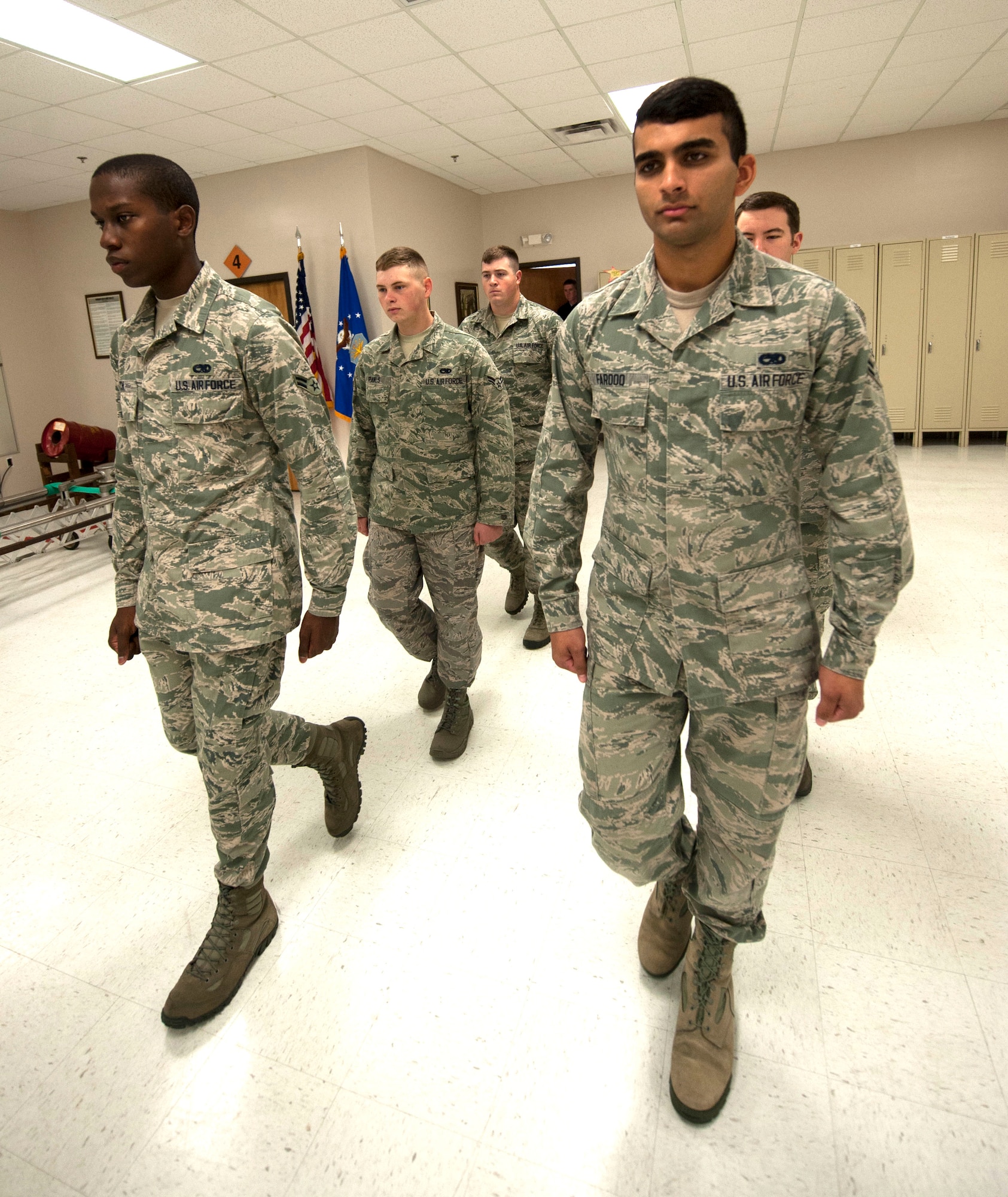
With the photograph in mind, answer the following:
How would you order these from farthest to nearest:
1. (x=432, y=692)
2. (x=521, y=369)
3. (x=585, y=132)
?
(x=585, y=132) → (x=521, y=369) → (x=432, y=692)

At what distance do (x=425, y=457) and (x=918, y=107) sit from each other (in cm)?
677

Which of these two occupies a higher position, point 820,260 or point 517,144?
point 517,144

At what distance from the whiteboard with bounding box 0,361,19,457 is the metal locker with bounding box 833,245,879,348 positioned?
27.7ft

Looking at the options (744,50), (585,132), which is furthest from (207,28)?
(585,132)

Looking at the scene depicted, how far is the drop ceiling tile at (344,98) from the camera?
15.8ft

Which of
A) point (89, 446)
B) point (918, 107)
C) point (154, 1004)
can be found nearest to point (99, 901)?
point (154, 1004)

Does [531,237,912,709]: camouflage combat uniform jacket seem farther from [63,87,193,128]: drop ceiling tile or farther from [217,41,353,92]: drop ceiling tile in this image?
[63,87,193,128]: drop ceiling tile

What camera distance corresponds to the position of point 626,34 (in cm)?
434

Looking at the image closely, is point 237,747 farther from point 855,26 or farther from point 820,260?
point 820,260

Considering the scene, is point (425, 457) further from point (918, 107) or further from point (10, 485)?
point (10, 485)

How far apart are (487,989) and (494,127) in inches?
251

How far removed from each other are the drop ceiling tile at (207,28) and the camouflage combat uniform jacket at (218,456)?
310cm

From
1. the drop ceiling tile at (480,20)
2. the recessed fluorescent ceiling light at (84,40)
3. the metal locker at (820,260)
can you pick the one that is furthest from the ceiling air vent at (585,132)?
the recessed fluorescent ceiling light at (84,40)

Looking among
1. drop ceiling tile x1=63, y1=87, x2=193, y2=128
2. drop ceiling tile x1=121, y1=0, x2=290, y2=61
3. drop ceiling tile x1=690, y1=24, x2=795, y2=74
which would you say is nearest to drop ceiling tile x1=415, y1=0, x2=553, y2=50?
drop ceiling tile x1=121, y1=0, x2=290, y2=61
